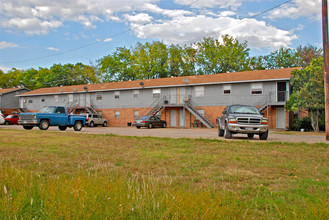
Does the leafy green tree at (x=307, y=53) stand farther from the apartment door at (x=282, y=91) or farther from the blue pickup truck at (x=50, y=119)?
the blue pickup truck at (x=50, y=119)

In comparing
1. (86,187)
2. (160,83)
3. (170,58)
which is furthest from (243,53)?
(86,187)

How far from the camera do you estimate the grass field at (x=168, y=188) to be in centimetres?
319

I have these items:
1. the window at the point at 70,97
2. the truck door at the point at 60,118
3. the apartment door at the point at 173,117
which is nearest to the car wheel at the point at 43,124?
the truck door at the point at 60,118

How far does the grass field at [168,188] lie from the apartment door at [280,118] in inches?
975

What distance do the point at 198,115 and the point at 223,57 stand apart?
26257mm

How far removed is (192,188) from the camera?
15.2 feet

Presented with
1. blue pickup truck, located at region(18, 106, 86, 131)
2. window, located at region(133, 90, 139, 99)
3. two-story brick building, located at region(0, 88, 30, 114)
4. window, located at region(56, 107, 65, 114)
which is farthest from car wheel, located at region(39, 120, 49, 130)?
two-story brick building, located at region(0, 88, 30, 114)

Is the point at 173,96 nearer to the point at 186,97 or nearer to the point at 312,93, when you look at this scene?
the point at 186,97

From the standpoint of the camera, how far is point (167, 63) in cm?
6038

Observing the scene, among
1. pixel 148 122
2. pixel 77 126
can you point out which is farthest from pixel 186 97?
pixel 77 126

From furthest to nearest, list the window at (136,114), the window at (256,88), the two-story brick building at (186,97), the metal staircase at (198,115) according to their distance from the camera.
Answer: the window at (136,114), the metal staircase at (198,115), the window at (256,88), the two-story brick building at (186,97)

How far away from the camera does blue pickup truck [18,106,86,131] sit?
22328mm

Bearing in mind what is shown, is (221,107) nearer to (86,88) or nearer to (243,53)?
(86,88)

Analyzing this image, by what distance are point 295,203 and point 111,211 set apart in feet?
7.81
